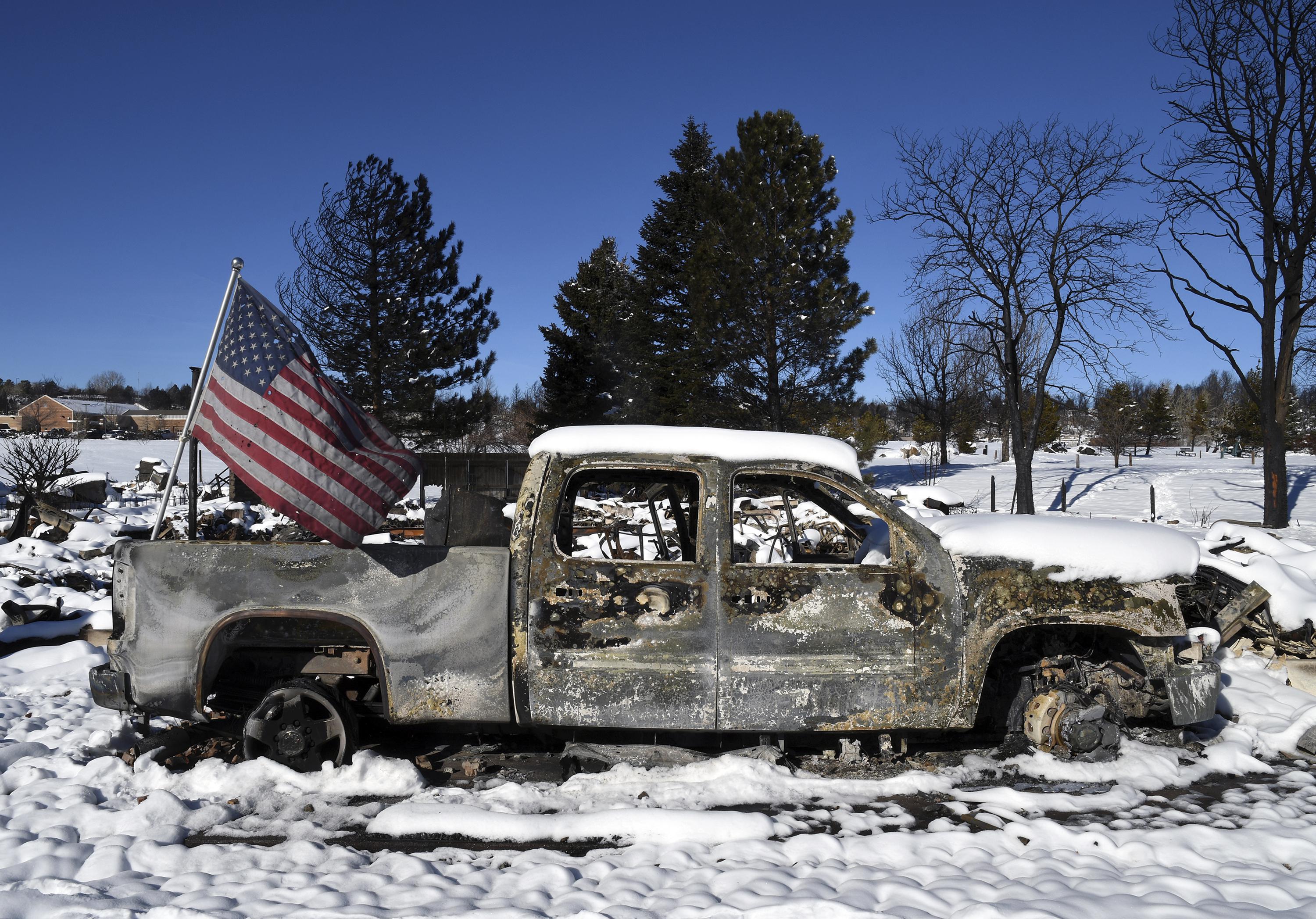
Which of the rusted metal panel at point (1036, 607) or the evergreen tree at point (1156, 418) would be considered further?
the evergreen tree at point (1156, 418)

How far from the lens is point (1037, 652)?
4418 mm

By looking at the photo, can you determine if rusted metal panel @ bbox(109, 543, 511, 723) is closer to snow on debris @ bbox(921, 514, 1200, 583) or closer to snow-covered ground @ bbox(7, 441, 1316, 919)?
snow-covered ground @ bbox(7, 441, 1316, 919)

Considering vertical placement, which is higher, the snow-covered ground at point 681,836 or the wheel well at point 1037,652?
the wheel well at point 1037,652

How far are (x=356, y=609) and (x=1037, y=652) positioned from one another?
12.3ft

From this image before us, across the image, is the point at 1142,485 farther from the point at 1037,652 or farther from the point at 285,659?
the point at 285,659

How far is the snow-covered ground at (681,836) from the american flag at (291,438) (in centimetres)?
135

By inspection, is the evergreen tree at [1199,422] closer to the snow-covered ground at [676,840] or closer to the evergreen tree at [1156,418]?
the evergreen tree at [1156,418]

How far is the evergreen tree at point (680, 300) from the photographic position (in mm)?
23266

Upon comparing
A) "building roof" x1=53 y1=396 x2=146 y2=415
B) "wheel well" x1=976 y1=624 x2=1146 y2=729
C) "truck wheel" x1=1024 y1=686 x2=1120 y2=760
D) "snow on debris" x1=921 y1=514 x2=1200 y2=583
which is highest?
"building roof" x1=53 y1=396 x2=146 y2=415

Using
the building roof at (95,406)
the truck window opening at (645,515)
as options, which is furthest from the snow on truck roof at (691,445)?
the building roof at (95,406)

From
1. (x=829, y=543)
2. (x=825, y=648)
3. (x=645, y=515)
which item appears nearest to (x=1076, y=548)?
(x=825, y=648)

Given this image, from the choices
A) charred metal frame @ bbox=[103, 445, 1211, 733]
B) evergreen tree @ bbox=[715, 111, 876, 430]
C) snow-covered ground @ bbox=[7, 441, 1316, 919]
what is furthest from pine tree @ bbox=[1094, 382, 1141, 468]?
charred metal frame @ bbox=[103, 445, 1211, 733]

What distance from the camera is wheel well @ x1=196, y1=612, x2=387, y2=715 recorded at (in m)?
3.97

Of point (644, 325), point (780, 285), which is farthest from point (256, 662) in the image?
point (644, 325)
